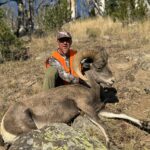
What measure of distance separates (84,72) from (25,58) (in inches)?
278

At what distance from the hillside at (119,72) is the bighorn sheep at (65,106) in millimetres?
399

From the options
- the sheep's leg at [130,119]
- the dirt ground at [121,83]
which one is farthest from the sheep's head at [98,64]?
the dirt ground at [121,83]

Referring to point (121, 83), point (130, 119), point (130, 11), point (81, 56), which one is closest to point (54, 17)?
point (130, 11)

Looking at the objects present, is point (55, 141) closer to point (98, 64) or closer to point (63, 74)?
point (98, 64)

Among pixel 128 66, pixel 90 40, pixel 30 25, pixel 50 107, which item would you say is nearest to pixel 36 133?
pixel 50 107

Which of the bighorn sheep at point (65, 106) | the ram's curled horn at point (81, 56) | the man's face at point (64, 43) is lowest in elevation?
the bighorn sheep at point (65, 106)

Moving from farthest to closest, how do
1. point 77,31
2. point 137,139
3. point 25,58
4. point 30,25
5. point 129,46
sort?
point 30,25 < point 77,31 < point 25,58 < point 129,46 < point 137,139

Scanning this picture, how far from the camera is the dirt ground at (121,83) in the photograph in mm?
7846

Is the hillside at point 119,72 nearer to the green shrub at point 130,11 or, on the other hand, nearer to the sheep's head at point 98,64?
the green shrub at point 130,11

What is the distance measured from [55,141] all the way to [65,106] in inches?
101

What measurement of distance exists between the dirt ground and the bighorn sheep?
301 millimetres

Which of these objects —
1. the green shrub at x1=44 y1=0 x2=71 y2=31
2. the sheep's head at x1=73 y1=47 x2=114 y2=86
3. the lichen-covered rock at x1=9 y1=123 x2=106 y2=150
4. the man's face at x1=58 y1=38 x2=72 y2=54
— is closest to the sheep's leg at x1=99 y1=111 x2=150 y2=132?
the sheep's head at x1=73 y1=47 x2=114 y2=86

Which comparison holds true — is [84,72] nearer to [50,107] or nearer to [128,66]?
[50,107]

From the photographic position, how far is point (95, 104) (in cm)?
843
